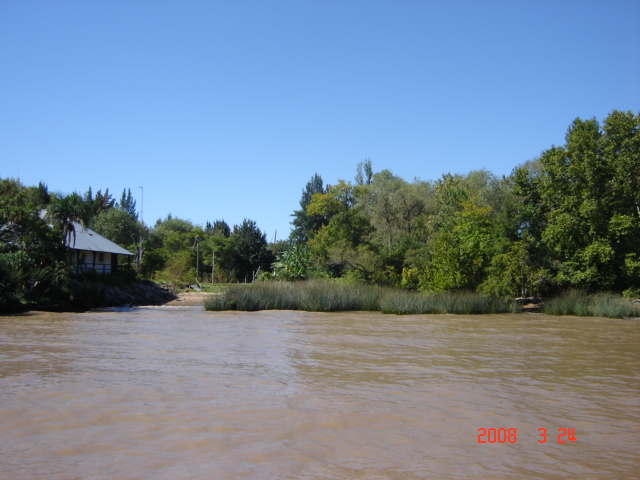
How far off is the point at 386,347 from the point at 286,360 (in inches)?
125

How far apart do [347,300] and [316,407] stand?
1800 centimetres

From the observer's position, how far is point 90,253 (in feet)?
112

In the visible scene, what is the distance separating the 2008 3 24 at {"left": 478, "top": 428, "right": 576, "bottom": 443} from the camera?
22.6ft

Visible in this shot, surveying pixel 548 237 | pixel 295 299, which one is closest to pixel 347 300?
pixel 295 299

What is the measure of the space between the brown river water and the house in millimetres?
15695

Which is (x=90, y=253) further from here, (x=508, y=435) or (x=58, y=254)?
(x=508, y=435)

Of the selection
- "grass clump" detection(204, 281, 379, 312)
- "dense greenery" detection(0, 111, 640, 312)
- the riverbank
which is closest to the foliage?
"dense greenery" detection(0, 111, 640, 312)

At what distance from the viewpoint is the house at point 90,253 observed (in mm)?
30891

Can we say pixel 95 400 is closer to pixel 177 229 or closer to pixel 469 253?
pixel 469 253

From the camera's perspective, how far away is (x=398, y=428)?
7.32m

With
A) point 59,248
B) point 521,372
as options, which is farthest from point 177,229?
Answer: point 521,372

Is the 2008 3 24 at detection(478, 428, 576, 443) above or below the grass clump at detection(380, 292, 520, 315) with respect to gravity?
below

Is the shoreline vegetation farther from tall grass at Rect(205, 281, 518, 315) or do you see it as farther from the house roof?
the house roof

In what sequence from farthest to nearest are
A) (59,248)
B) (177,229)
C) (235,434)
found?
Answer: (177,229) → (59,248) → (235,434)
